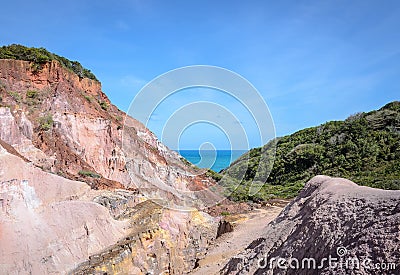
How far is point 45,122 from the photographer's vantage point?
2397cm

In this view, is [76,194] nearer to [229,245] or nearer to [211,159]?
[229,245]

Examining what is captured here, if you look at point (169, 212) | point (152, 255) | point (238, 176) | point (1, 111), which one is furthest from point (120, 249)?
point (238, 176)

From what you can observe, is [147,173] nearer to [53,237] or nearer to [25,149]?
[25,149]

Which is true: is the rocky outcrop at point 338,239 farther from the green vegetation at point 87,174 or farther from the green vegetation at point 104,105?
the green vegetation at point 104,105

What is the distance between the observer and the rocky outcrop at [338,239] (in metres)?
4.96

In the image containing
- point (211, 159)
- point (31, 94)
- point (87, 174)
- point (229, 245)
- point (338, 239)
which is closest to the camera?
point (338, 239)

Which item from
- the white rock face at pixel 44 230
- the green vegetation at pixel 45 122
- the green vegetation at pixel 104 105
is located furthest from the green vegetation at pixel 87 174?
the green vegetation at pixel 104 105

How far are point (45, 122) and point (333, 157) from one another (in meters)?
→ 29.4

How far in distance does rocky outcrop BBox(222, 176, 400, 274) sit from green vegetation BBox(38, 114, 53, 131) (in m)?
18.9

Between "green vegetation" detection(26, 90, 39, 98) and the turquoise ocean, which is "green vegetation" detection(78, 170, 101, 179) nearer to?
the turquoise ocean

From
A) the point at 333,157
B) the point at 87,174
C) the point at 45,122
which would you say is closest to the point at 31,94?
the point at 45,122

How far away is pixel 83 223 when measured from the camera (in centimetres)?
1148

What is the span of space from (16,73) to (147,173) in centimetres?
1342

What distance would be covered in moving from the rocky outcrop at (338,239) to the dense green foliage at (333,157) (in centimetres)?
1596
